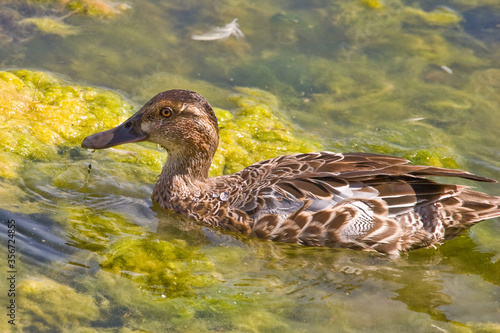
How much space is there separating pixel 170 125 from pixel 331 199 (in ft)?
5.43

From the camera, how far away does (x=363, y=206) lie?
19.0ft

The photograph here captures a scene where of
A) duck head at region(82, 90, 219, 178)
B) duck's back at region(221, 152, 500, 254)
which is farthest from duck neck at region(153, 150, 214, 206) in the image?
duck's back at region(221, 152, 500, 254)

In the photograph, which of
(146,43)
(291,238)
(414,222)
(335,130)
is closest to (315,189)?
(291,238)

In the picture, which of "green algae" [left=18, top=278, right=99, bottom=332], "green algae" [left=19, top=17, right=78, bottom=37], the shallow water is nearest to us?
"green algae" [left=18, top=278, right=99, bottom=332]

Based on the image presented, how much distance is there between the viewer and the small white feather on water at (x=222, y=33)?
920 centimetres

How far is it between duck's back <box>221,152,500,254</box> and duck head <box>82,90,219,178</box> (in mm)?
798

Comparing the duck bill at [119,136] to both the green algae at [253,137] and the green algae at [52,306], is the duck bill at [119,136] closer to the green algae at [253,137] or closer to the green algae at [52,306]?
the green algae at [253,137]

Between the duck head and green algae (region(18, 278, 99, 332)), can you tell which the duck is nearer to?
the duck head

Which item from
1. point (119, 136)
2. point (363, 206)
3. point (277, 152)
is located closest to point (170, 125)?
point (119, 136)

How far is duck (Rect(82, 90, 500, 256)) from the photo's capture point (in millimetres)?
5801

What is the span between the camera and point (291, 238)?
589cm

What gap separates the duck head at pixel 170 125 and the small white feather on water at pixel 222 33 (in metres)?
3.09

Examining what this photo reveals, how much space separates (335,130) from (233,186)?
2.13m

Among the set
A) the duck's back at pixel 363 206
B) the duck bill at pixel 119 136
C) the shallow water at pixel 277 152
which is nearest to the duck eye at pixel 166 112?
the duck bill at pixel 119 136
